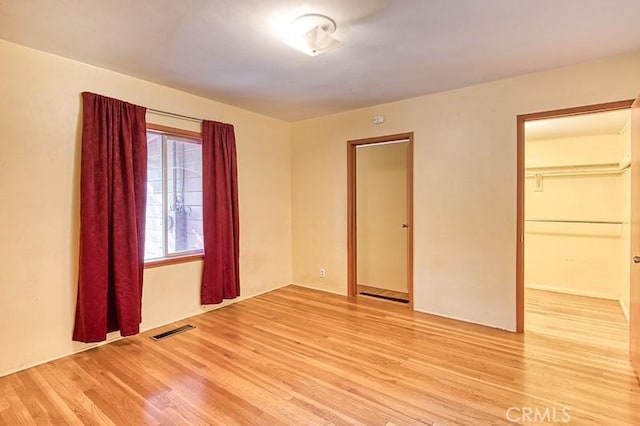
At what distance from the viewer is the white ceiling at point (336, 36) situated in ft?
6.59

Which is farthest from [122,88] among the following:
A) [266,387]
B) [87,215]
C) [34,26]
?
[266,387]

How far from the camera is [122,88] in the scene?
3053 millimetres

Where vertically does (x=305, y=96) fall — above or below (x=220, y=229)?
above

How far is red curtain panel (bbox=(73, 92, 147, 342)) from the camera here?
2744 mm

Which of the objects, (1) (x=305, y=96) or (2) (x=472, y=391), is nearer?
(2) (x=472, y=391)

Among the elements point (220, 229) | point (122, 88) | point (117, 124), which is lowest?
point (220, 229)

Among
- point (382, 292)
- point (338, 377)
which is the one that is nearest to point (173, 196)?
point (338, 377)

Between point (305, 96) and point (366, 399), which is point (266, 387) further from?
point (305, 96)

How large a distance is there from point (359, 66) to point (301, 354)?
8.36 feet

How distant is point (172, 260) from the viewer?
11.5ft

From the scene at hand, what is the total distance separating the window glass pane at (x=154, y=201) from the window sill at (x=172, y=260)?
7cm

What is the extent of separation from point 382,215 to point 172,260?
9.78ft

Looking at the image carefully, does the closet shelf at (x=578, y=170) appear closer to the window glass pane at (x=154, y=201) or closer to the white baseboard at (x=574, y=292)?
the white baseboard at (x=574, y=292)
